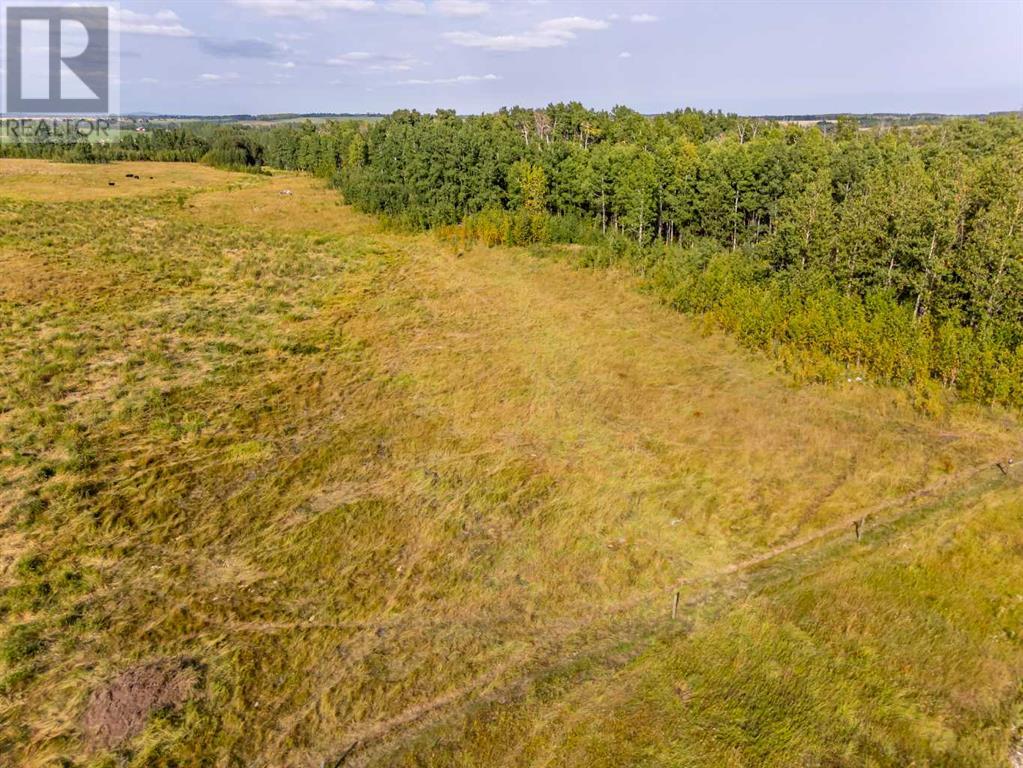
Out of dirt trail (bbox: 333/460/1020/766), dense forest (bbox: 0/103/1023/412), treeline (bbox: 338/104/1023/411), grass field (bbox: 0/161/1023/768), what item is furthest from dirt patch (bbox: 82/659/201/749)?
treeline (bbox: 338/104/1023/411)

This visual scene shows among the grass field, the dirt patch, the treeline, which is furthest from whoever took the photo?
the treeline

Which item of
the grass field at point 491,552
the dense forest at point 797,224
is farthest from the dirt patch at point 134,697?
the dense forest at point 797,224

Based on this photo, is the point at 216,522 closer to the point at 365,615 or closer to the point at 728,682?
the point at 365,615

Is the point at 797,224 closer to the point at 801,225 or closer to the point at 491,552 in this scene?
the point at 801,225

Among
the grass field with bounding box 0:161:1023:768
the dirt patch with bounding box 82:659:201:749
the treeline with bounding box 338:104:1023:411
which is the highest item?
the treeline with bounding box 338:104:1023:411

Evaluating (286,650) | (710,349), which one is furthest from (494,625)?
(710,349)

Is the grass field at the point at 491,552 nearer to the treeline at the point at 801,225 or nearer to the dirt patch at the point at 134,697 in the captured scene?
the dirt patch at the point at 134,697

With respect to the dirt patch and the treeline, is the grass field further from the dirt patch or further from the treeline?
the treeline
